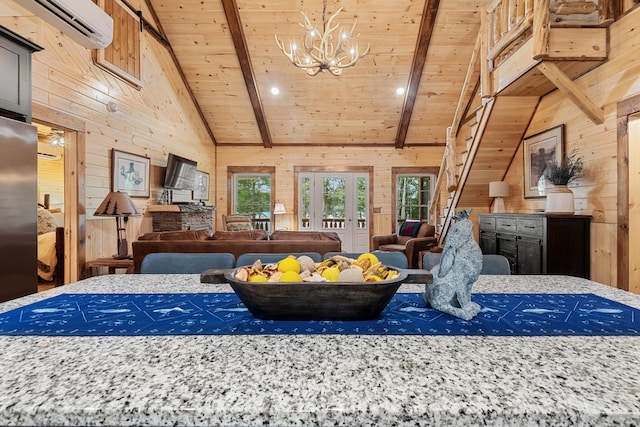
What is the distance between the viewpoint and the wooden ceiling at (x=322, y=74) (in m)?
4.76

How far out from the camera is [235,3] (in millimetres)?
4562

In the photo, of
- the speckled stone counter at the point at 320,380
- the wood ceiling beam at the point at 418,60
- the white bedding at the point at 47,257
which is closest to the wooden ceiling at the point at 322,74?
the wood ceiling beam at the point at 418,60

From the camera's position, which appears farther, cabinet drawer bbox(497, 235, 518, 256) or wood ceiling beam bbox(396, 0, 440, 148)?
wood ceiling beam bbox(396, 0, 440, 148)

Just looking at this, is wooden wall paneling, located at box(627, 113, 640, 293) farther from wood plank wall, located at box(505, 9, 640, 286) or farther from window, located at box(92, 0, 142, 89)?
window, located at box(92, 0, 142, 89)

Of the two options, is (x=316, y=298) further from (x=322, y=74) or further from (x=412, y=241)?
(x=322, y=74)

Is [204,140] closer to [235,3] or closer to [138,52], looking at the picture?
[138,52]

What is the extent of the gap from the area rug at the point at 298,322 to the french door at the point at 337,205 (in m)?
6.28

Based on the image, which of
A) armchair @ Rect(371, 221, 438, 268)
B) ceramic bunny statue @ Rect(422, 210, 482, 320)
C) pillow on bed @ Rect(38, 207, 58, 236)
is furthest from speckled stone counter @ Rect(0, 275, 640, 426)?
pillow on bed @ Rect(38, 207, 58, 236)

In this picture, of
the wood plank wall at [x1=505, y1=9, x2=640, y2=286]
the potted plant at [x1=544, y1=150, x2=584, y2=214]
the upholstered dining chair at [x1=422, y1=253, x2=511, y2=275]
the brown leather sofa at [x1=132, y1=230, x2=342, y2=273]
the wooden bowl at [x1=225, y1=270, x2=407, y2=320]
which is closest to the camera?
the wooden bowl at [x1=225, y1=270, x2=407, y2=320]

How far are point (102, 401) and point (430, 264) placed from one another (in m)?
1.52

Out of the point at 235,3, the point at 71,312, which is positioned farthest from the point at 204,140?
the point at 71,312

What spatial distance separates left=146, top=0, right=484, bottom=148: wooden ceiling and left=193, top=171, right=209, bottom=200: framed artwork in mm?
1070

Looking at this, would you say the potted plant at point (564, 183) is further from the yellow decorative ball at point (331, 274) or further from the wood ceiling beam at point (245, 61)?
the wood ceiling beam at point (245, 61)

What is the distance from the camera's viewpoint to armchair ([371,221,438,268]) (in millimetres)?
4766
